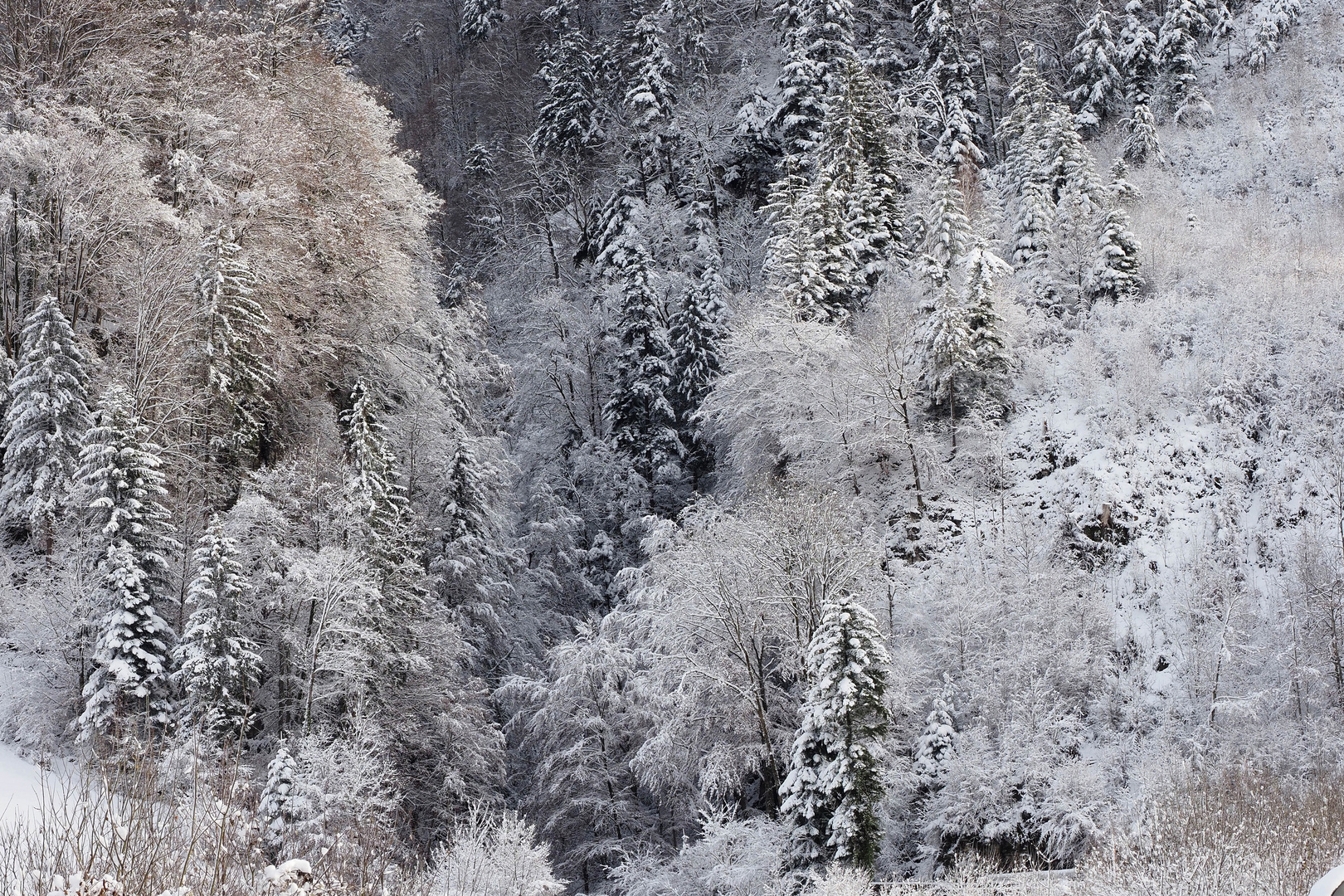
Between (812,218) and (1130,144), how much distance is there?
1382 centimetres

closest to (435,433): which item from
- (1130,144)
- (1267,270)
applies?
(1267,270)

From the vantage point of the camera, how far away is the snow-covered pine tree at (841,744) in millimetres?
18953

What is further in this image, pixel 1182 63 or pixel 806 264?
pixel 1182 63

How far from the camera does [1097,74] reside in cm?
4159

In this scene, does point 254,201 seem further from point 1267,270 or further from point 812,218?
point 1267,270

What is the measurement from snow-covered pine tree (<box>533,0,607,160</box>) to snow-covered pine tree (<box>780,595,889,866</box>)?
39.1m

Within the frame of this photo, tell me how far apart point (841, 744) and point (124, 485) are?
54.2ft

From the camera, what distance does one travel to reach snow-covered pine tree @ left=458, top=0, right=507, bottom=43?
65.3 m

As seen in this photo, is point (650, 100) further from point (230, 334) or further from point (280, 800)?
point (280, 800)

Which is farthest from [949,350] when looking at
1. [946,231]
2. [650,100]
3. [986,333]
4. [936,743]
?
[650,100]

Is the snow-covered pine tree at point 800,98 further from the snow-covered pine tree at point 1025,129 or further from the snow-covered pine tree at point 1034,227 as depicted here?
the snow-covered pine tree at point 1034,227

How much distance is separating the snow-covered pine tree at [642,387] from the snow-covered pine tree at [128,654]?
19916 mm

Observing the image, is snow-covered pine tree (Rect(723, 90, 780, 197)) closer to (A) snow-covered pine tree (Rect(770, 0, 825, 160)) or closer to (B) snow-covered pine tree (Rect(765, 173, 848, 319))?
(A) snow-covered pine tree (Rect(770, 0, 825, 160))

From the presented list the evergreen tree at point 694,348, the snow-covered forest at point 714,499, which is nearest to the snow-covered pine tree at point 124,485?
the snow-covered forest at point 714,499
